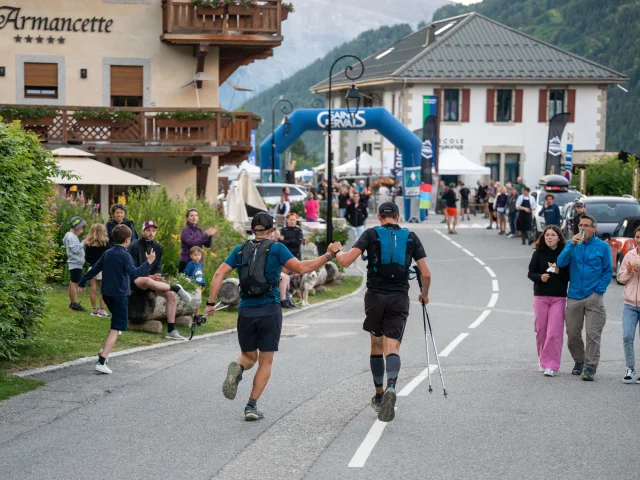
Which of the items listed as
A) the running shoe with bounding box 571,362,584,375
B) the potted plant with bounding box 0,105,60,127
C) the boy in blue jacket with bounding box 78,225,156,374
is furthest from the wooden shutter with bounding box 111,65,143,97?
the running shoe with bounding box 571,362,584,375

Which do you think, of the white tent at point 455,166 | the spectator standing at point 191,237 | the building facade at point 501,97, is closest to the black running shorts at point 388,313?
the spectator standing at point 191,237

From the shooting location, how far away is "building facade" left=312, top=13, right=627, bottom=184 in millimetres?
63406

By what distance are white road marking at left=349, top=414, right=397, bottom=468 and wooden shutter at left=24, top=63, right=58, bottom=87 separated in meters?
23.7

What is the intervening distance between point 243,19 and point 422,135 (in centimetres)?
2185

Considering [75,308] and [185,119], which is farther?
[185,119]

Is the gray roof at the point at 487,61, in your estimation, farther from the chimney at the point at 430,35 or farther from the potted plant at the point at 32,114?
the potted plant at the point at 32,114

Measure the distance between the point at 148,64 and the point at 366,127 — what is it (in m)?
12.8

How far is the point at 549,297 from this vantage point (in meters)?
12.5

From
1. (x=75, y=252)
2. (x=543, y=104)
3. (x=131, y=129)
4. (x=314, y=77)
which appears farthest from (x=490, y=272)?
(x=314, y=77)

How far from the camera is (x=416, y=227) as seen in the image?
146 ft

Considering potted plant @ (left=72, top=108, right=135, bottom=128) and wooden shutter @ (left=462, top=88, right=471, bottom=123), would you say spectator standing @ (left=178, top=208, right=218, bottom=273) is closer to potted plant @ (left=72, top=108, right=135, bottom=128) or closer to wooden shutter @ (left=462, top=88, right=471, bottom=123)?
potted plant @ (left=72, top=108, right=135, bottom=128)

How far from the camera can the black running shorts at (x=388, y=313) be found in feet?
32.3

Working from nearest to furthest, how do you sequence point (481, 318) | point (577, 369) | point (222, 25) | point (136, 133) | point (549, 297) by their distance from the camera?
point (577, 369), point (549, 297), point (481, 318), point (136, 133), point (222, 25)

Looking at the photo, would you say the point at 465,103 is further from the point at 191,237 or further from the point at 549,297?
the point at 549,297
